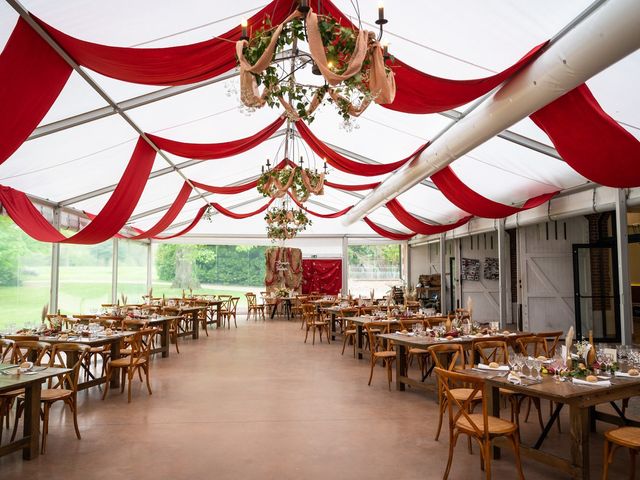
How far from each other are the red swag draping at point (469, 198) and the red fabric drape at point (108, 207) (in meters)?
4.64

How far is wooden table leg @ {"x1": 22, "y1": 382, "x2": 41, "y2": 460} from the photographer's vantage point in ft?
12.5

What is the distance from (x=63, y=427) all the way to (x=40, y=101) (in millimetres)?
3187

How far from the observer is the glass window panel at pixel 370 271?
18.4 m

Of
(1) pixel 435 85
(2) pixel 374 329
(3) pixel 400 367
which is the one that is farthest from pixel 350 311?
(1) pixel 435 85

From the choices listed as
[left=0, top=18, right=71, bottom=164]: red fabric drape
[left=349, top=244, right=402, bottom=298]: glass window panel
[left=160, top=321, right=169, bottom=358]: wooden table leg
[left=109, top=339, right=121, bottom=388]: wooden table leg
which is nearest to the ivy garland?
[left=0, top=18, right=71, bottom=164]: red fabric drape

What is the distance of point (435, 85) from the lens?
Result: 4.23 m

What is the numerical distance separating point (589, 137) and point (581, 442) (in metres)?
3.09

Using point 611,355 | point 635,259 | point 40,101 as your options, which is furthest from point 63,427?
point 635,259

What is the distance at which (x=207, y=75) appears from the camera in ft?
13.7

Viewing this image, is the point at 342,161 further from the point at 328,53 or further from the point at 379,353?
the point at 328,53

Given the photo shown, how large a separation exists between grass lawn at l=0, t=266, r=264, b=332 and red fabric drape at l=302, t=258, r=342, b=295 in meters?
2.01

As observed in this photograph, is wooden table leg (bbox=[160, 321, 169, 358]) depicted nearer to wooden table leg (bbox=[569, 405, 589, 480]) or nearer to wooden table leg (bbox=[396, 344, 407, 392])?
wooden table leg (bbox=[396, 344, 407, 392])

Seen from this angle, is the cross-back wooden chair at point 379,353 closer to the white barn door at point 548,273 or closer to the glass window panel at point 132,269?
the white barn door at point 548,273

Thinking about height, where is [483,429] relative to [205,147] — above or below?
below
